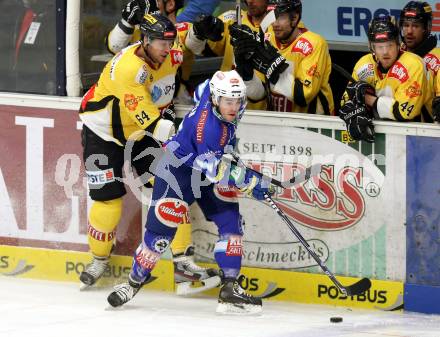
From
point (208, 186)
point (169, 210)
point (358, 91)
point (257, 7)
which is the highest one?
point (257, 7)

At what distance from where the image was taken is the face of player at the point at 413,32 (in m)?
8.75

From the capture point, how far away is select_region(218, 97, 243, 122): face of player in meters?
7.94

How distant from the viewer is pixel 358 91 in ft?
27.2

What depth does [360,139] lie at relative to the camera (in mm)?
8242

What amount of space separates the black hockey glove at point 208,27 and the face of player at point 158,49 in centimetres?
50

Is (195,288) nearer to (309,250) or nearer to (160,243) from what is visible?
(160,243)

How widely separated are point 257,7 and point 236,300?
6.83 ft

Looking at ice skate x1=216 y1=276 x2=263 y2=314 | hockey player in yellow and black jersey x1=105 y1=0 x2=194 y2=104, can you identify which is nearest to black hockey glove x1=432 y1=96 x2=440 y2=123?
ice skate x1=216 y1=276 x2=263 y2=314

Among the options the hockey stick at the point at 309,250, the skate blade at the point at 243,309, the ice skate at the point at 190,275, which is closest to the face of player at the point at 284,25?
the hockey stick at the point at 309,250

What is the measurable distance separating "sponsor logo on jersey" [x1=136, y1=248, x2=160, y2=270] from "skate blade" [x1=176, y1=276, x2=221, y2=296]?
0.47m

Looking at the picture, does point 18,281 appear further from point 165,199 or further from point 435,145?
point 435,145

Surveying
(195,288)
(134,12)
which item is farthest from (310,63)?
(195,288)

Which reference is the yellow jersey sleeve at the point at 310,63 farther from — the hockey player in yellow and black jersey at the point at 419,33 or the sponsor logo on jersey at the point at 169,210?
the sponsor logo on jersey at the point at 169,210

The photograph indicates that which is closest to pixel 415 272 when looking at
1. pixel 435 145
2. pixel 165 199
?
pixel 435 145
